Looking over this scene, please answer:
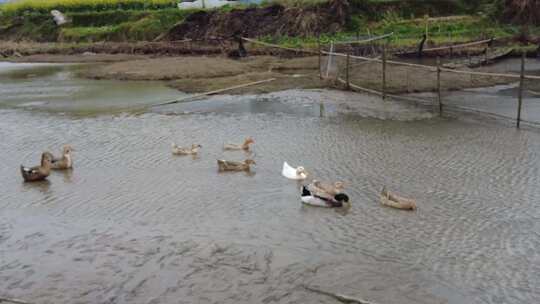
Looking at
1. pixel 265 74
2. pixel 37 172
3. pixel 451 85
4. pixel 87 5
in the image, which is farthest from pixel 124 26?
pixel 37 172

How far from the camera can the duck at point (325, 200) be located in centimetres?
973

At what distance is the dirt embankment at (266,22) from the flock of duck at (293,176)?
2626 cm

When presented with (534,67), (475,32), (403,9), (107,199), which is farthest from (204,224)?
(403,9)

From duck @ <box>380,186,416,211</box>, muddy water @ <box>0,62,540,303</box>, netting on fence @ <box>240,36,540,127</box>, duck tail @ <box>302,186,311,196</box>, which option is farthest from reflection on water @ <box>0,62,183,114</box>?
duck @ <box>380,186,416,211</box>

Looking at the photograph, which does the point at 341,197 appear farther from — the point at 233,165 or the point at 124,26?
the point at 124,26

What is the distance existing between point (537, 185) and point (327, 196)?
3910mm

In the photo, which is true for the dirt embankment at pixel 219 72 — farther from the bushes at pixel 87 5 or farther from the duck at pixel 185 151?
the bushes at pixel 87 5

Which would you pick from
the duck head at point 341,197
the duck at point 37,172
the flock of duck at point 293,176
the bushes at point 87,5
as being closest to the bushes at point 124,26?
the bushes at point 87,5

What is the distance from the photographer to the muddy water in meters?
7.19

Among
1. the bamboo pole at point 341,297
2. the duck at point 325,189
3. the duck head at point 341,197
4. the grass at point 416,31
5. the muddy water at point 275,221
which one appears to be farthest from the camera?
the grass at point 416,31

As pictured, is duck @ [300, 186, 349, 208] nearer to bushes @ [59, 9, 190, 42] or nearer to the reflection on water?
the reflection on water

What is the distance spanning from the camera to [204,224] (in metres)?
9.27

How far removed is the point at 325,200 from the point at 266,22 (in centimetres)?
3293

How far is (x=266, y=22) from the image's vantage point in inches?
1625
